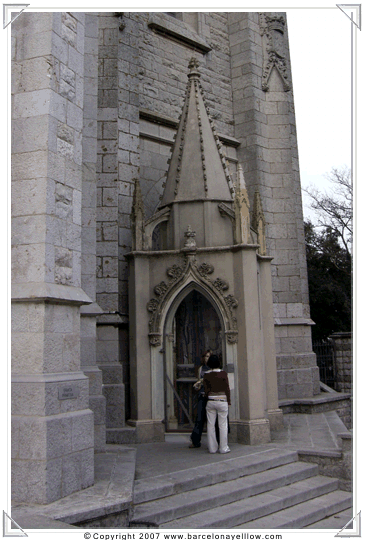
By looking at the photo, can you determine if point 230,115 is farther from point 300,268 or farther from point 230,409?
point 230,409

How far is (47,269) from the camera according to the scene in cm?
498

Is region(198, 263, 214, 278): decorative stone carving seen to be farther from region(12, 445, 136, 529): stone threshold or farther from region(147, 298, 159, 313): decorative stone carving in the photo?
region(12, 445, 136, 529): stone threshold

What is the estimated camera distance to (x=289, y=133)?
42.3 feet

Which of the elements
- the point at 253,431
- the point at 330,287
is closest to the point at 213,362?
the point at 253,431

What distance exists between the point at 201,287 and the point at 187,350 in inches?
46.8

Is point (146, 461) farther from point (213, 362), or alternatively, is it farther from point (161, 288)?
point (161, 288)

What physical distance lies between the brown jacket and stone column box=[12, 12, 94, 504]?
90.2 inches

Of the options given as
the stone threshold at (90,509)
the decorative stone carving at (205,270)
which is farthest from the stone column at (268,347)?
the stone threshold at (90,509)

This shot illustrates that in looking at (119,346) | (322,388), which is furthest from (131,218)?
(322,388)

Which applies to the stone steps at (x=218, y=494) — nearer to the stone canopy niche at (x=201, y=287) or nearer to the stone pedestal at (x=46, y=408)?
the stone pedestal at (x=46, y=408)

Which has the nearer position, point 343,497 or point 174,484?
point 174,484

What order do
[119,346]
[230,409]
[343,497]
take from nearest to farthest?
1. [343,497]
2. [230,409]
3. [119,346]

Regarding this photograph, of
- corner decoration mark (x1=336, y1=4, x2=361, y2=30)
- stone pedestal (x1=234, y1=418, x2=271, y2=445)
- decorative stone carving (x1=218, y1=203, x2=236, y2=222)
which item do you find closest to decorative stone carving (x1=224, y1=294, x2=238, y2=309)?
decorative stone carving (x1=218, y1=203, x2=236, y2=222)
